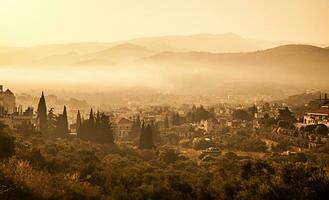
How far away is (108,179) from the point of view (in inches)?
696

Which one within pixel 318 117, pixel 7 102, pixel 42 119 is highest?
pixel 7 102

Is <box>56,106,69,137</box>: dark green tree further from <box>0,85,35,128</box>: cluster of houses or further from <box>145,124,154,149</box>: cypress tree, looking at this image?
<box>145,124,154,149</box>: cypress tree

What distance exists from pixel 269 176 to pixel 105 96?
12261 cm

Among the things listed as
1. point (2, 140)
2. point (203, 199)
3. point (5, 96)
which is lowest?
point (203, 199)

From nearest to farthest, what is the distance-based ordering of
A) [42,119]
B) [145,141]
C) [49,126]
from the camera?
[145,141] < [42,119] < [49,126]

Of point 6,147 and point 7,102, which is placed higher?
point 7,102

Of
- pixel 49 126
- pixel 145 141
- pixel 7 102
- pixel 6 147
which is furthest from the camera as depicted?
pixel 7 102

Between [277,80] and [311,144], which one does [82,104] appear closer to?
[311,144]

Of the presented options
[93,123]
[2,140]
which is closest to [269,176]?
[2,140]

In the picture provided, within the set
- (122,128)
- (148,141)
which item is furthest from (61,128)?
(122,128)

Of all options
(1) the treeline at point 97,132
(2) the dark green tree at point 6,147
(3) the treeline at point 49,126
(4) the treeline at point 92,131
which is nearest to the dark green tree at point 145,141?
(4) the treeline at point 92,131

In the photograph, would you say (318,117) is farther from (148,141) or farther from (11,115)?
(11,115)

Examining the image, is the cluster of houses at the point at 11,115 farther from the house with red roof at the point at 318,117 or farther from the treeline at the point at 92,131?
the house with red roof at the point at 318,117

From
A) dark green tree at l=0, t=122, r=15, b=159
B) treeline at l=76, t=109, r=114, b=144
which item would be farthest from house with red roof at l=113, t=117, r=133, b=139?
dark green tree at l=0, t=122, r=15, b=159
